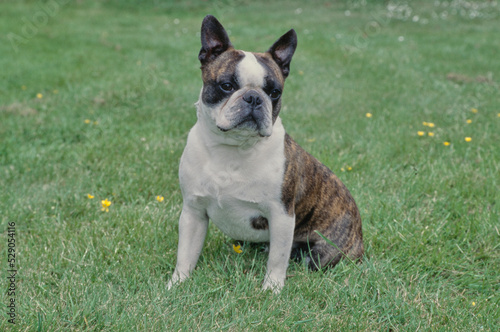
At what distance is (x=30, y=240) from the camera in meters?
3.06

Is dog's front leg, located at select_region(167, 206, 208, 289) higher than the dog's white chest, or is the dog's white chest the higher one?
the dog's white chest

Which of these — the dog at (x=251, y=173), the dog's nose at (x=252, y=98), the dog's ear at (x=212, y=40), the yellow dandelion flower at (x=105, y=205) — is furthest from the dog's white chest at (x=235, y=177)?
the yellow dandelion flower at (x=105, y=205)

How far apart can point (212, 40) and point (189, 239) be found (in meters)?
1.10

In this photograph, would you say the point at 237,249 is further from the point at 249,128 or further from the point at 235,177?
the point at 249,128

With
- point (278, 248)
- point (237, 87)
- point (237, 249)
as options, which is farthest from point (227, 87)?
point (237, 249)

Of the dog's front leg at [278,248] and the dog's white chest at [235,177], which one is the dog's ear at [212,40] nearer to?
the dog's white chest at [235,177]

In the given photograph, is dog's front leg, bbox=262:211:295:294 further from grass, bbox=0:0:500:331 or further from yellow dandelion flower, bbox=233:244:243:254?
yellow dandelion flower, bbox=233:244:243:254

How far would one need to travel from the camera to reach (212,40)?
8.46ft

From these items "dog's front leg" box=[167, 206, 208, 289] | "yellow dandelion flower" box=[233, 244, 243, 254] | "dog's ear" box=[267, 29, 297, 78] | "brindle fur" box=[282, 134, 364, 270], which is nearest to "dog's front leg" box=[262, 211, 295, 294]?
"brindle fur" box=[282, 134, 364, 270]

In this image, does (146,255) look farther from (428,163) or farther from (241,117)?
(428,163)

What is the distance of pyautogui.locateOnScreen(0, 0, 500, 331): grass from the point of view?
96.0 inches

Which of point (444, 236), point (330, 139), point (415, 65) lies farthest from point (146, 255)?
point (415, 65)

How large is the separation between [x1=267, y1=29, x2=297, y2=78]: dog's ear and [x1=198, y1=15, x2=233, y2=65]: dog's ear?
0.25 metres

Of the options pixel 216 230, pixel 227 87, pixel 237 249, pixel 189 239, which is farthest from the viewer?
pixel 216 230
